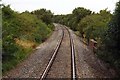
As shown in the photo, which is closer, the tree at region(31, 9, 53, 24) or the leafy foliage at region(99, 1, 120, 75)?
the leafy foliage at region(99, 1, 120, 75)

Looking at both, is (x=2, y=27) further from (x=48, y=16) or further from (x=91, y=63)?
(x=48, y=16)

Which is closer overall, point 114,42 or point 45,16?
point 114,42

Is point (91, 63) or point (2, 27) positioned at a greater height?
point (2, 27)

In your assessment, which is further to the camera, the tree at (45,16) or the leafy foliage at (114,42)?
→ the tree at (45,16)

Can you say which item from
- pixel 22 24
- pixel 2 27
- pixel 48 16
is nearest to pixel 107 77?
pixel 2 27

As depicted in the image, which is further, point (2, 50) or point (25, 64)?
point (25, 64)

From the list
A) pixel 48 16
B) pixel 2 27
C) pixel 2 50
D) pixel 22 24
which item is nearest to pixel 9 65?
pixel 2 50

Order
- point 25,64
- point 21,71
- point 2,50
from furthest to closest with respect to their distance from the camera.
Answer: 1. point 25,64
2. point 2,50
3. point 21,71

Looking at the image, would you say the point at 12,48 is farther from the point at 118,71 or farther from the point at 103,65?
the point at 118,71

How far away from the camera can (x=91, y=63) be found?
66.9 feet

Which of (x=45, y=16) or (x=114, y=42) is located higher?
(x=114, y=42)

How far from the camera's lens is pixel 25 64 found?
1964 cm

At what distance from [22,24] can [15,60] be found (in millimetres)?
19566

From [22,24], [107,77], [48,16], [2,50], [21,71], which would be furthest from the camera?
[48,16]
